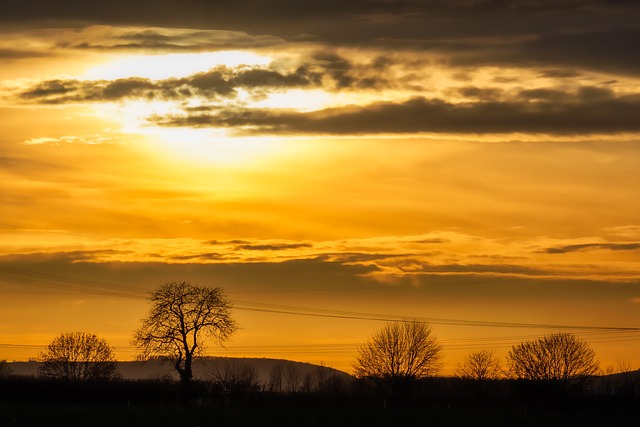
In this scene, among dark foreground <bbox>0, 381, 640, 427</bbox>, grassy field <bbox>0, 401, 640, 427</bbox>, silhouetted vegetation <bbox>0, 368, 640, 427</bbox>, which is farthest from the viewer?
silhouetted vegetation <bbox>0, 368, 640, 427</bbox>

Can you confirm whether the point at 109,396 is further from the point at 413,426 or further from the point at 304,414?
the point at 413,426

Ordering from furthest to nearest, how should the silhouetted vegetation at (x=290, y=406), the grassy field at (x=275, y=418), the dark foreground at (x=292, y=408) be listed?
1. the silhouetted vegetation at (x=290, y=406)
2. the dark foreground at (x=292, y=408)
3. the grassy field at (x=275, y=418)

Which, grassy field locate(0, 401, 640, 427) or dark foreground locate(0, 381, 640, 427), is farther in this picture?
dark foreground locate(0, 381, 640, 427)

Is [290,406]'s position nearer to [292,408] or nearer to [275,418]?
[292,408]

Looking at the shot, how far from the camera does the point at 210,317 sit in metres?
150

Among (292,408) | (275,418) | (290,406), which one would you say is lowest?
(275,418)

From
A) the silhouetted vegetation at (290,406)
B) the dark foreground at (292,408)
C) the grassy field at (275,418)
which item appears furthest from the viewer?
the silhouetted vegetation at (290,406)

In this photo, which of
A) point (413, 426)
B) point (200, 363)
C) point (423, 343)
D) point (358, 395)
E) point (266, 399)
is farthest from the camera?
point (423, 343)

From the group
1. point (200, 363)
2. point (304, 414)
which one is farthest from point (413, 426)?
point (200, 363)

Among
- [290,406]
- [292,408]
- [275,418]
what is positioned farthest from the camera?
[290,406]

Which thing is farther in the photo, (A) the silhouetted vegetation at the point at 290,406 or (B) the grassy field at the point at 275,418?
(A) the silhouetted vegetation at the point at 290,406

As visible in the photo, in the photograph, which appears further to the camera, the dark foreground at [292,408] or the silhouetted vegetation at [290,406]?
the silhouetted vegetation at [290,406]

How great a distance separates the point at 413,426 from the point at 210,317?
243ft

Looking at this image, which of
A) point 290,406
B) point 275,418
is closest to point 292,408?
point 290,406
